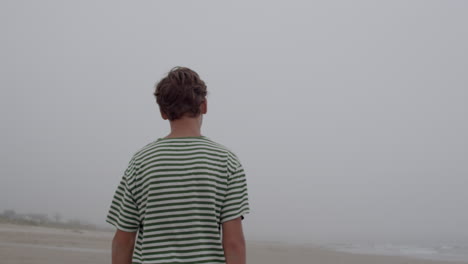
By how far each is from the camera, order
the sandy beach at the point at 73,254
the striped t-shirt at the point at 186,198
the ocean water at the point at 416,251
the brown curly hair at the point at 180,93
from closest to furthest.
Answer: the striped t-shirt at the point at 186,198 → the brown curly hair at the point at 180,93 → the sandy beach at the point at 73,254 → the ocean water at the point at 416,251

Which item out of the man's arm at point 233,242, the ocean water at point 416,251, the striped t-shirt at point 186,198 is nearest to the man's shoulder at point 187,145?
the striped t-shirt at point 186,198

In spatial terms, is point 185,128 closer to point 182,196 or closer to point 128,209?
point 182,196

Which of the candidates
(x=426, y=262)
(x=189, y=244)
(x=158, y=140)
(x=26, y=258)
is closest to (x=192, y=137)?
(x=158, y=140)

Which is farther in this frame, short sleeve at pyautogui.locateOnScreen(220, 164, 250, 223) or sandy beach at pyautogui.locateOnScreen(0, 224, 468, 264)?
sandy beach at pyautogui.locateOnScreen(0, 224, 468, 264)

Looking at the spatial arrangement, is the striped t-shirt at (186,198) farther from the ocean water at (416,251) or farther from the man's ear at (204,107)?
the ocean water at (416,251)

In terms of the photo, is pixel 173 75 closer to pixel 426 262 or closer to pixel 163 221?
pixel 163 221

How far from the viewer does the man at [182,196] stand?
1.92 meters

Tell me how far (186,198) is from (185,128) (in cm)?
32

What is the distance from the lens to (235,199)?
6.46 ft

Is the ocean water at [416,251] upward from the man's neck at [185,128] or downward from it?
downward

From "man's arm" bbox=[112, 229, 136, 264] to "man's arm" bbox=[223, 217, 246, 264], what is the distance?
425 millimetres

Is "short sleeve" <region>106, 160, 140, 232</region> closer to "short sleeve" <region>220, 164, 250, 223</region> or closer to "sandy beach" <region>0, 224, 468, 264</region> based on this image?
"short sleeve" <region>220, 164, 250, 223</region>

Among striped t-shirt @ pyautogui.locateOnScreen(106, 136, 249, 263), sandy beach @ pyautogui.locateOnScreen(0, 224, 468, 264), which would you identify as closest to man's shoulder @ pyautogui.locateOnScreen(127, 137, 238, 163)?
striped t-shirt @ pyautogui.locateOnScreen(106, 136, 249, 263)

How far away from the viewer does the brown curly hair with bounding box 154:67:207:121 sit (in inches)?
79.7
